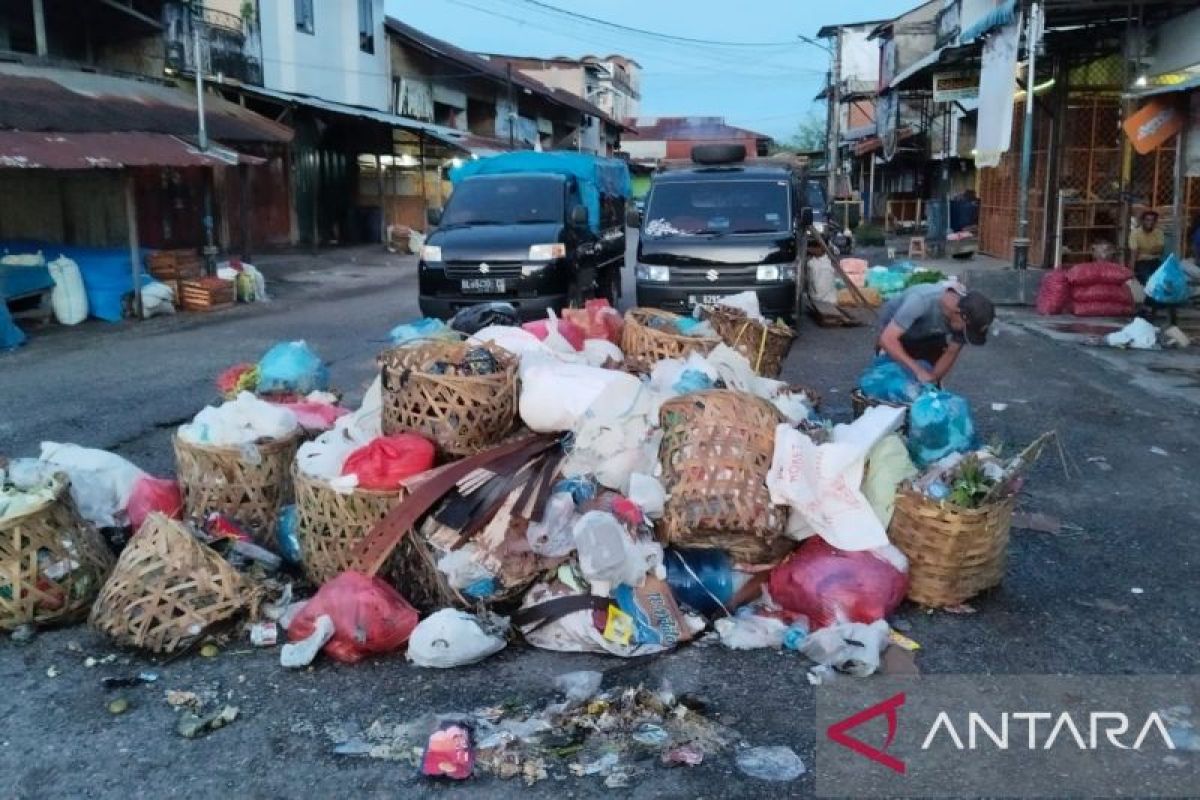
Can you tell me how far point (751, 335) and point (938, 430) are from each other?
1.86m

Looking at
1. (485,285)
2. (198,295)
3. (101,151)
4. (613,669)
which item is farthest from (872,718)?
(198,295)

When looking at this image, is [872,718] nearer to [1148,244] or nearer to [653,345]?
[653,345]

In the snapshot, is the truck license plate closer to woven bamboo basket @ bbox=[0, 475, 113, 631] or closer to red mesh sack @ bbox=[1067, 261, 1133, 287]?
red mesh sack @ bbox=[1067, 261, 1133, 287]

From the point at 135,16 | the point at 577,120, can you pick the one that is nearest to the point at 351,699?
the point at 135,16

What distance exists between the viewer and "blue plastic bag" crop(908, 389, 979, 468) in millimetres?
5258

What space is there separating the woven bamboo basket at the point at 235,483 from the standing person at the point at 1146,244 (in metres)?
12.9

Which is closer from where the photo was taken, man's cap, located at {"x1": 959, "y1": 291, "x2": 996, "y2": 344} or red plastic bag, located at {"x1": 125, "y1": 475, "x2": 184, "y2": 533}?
red plastic bag, located at {"x1": 125, "y1": 475, "x2": 184, "y2": 533}

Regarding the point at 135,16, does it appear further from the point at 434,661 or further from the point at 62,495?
the point at 434,661

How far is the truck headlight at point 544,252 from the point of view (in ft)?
40.7

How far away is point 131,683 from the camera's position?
13.3 ft

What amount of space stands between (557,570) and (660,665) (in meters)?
0.59

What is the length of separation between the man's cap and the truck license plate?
712 cm

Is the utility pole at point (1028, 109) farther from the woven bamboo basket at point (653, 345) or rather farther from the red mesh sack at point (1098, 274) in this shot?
the woven bamboo basket at point (653, 345)

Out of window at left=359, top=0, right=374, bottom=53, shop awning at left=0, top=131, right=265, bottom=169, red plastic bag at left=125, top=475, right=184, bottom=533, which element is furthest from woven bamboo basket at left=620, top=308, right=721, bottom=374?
window at left=359, top=0, right=374, bottom=53
